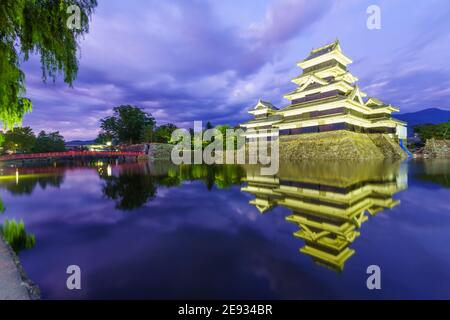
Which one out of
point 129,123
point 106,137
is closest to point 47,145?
point 106,137

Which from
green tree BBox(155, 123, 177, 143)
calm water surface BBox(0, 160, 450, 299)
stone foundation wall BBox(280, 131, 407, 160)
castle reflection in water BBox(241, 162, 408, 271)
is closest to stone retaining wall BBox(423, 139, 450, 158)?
stone foundation wall BBox(280, 131, 407, 160)

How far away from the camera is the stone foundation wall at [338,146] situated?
21.6 m

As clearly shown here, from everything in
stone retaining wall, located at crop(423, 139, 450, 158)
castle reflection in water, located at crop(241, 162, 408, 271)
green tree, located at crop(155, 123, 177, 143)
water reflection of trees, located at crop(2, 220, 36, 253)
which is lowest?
water reflection of trees, located at crop(2, 220, 36, 253)

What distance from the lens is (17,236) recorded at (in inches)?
164

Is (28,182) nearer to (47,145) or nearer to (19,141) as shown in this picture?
(19,141)

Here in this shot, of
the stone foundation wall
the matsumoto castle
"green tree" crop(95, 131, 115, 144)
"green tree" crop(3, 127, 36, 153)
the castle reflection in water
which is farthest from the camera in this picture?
"green tree" crop(95, 131, 115, 144)

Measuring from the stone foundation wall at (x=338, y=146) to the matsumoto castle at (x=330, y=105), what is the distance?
119 cm

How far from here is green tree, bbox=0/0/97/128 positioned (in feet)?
15.1

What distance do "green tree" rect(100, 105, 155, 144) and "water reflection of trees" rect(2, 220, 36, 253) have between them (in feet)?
162

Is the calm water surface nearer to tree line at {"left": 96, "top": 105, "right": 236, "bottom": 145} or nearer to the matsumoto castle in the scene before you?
the matsumoto castle
